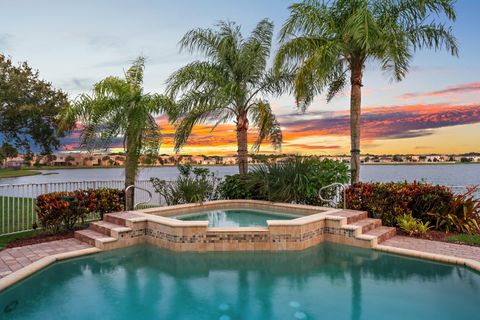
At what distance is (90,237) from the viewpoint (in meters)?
6.60

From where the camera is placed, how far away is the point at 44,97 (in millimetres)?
10234

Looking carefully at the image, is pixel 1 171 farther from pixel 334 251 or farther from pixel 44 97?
pixel 334 251

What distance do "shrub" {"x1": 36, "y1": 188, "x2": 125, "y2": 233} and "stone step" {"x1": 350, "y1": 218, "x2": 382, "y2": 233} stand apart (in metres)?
5.46

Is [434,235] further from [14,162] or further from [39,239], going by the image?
[14,162]

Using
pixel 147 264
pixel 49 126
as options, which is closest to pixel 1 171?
pixel 49 126

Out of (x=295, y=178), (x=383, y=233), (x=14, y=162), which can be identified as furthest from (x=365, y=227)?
(x=14, y=162)

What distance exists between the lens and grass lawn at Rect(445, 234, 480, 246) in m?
6.47

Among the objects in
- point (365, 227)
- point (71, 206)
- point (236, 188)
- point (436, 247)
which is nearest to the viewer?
point (436, 247)

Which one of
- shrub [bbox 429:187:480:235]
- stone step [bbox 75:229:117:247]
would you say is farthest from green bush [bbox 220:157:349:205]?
stone step [bbox 75:229:117:247]

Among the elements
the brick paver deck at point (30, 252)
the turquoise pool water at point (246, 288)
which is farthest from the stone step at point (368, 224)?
the brick paver deck at point (30, 252)

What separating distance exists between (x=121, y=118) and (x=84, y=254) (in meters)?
3.90

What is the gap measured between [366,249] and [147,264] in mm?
3882

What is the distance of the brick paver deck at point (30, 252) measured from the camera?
517cm

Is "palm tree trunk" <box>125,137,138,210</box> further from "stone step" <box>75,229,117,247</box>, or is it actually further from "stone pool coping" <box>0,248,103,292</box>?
"stone pool coping" <box>0,248,103,292</box>
